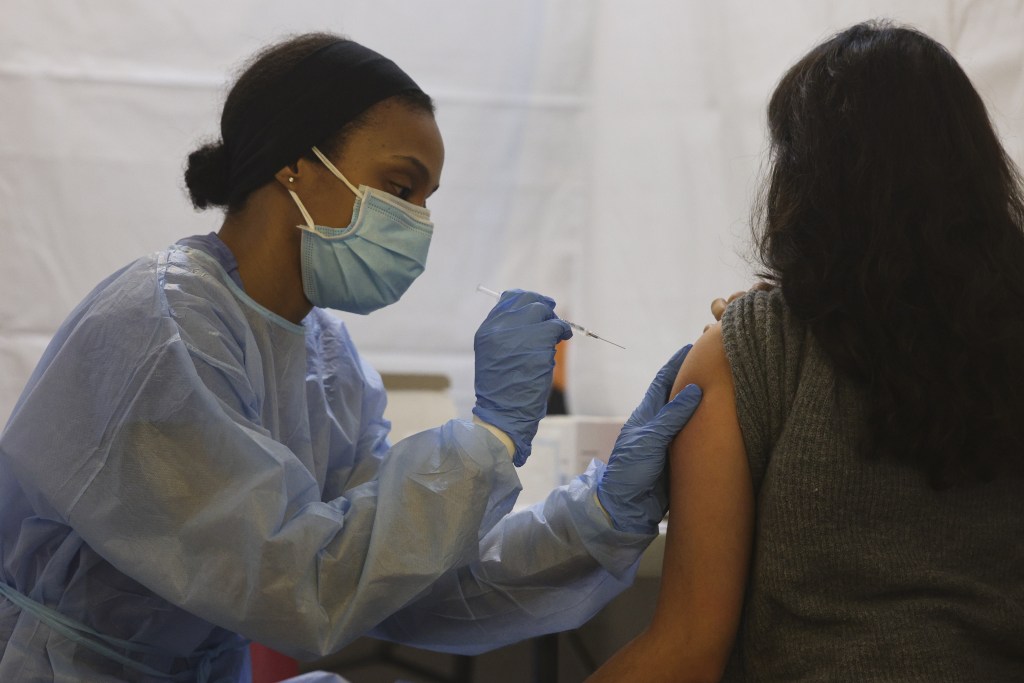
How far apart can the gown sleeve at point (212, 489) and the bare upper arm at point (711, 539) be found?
0.75 ft

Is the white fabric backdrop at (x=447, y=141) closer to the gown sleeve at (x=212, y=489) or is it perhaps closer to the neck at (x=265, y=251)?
the neck at (x=265, y=251)

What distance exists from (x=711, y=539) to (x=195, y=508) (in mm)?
575

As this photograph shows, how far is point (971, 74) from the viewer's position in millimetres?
1764

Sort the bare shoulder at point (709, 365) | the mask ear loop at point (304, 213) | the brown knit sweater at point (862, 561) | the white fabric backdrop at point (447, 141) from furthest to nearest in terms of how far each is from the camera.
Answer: the white fabric backdrop at point (447, 141), the mask ear loop at point (304, 213), the bare shoulder at point (709, 365), the brown knit sweater at point (862, 561)

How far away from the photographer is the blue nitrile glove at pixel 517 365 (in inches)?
46.9

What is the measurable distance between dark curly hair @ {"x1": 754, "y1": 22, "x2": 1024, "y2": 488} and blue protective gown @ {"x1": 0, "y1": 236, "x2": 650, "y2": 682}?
395mm

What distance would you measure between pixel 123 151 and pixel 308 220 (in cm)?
114

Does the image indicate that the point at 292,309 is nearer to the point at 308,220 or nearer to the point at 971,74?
the point at 308,220

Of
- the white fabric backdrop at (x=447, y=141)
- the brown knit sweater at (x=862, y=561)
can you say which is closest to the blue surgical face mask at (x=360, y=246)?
the brown knit sweater at (x=862, y=561)

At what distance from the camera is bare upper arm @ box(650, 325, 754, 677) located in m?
1.07

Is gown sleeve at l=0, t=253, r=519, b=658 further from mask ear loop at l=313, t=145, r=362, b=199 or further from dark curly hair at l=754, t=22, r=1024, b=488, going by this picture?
dark curly hair at l=754, t=22, r=1024, b=488

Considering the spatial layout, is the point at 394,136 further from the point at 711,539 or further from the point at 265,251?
the point at 711,539

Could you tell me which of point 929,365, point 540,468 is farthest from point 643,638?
point 540,468

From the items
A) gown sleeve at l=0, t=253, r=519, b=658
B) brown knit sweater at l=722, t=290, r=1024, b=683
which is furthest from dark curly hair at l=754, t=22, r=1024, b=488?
gown sleeve at l=0, t=253, r=519, b=658
